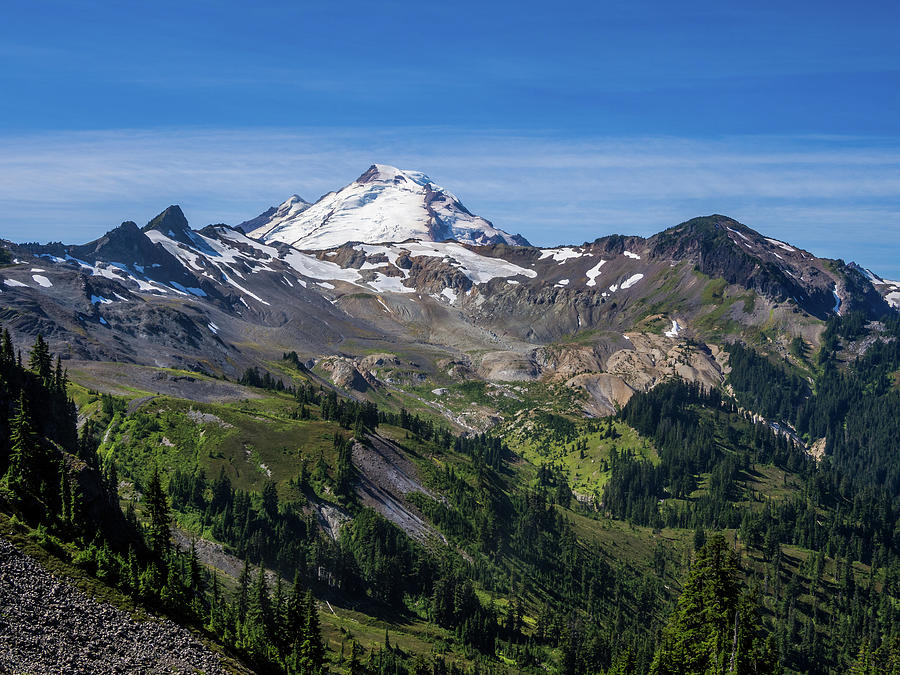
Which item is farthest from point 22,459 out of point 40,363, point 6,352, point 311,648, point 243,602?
point 40,363

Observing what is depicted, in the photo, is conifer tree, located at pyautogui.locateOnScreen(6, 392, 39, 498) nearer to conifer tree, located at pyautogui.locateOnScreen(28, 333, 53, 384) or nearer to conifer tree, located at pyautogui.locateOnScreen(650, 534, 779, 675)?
conifer tree, located at pyautogui.locateOnScreen(28, 333, 53, 384)

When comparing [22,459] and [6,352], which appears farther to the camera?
[6,352]

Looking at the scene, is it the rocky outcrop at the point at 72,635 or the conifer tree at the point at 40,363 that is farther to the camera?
the conifer tree at the point at 40,363

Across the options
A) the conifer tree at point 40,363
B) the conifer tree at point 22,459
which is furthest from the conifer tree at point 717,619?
the conifer tree at point 40,363

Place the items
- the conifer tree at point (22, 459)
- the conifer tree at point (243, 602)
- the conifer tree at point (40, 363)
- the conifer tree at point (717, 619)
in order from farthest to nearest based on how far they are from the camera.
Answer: the conifer tree at point (40, 363) → the conifer tree at point (243, 602) → the conifer tree at point (22, 459) → the conifer tree at point (717, 619)

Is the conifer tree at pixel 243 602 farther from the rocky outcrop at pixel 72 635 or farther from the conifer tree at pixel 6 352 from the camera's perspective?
the conifer tree at pixel 6 352

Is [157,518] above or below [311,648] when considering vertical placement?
above

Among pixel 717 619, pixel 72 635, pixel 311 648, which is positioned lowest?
pixel 311 648

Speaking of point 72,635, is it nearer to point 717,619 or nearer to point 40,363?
point 717,619

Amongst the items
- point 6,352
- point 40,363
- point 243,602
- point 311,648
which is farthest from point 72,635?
point 40,363

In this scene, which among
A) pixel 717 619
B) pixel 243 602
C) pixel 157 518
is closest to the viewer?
pixel 717 619

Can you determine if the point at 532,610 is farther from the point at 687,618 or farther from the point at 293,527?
the point at 687,618

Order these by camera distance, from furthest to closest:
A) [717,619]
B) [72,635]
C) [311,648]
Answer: [311,648] < [717,619] < [72,635]

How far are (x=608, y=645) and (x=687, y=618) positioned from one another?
3377 inches
